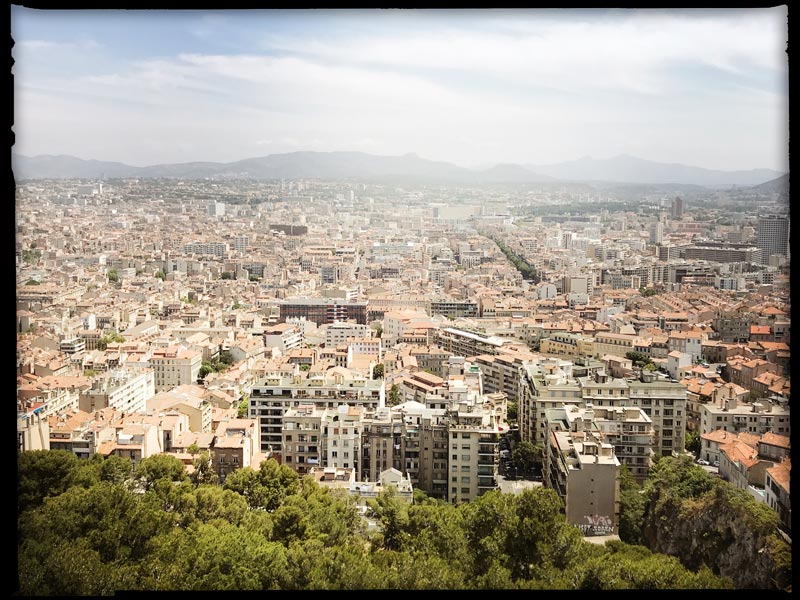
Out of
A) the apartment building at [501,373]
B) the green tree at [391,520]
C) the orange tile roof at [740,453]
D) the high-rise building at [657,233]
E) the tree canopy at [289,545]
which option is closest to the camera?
the tree canopy at [289,545]

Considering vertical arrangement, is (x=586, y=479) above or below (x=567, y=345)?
below

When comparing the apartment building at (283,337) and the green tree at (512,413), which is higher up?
the apartment building at (283,337)

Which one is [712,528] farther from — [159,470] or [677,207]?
[677,207]

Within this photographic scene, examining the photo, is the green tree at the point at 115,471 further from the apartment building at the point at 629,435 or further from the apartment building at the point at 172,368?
the apartment building at the point at 172,368

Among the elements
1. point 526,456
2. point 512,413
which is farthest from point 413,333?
point 526,456

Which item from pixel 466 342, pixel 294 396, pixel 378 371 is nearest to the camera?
pixel 294 396

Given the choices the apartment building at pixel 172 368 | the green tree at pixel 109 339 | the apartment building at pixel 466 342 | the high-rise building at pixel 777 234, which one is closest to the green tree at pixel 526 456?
the high-rise building at pixel 777 234

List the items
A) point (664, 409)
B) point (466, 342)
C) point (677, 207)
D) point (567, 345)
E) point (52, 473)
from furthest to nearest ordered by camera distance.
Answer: point (677, 207)
point (466, 342)
point (567, 345)
point (664, 409)
point (52, 473)

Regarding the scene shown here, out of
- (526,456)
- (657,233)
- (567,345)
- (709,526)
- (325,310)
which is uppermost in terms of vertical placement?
(657,233)
